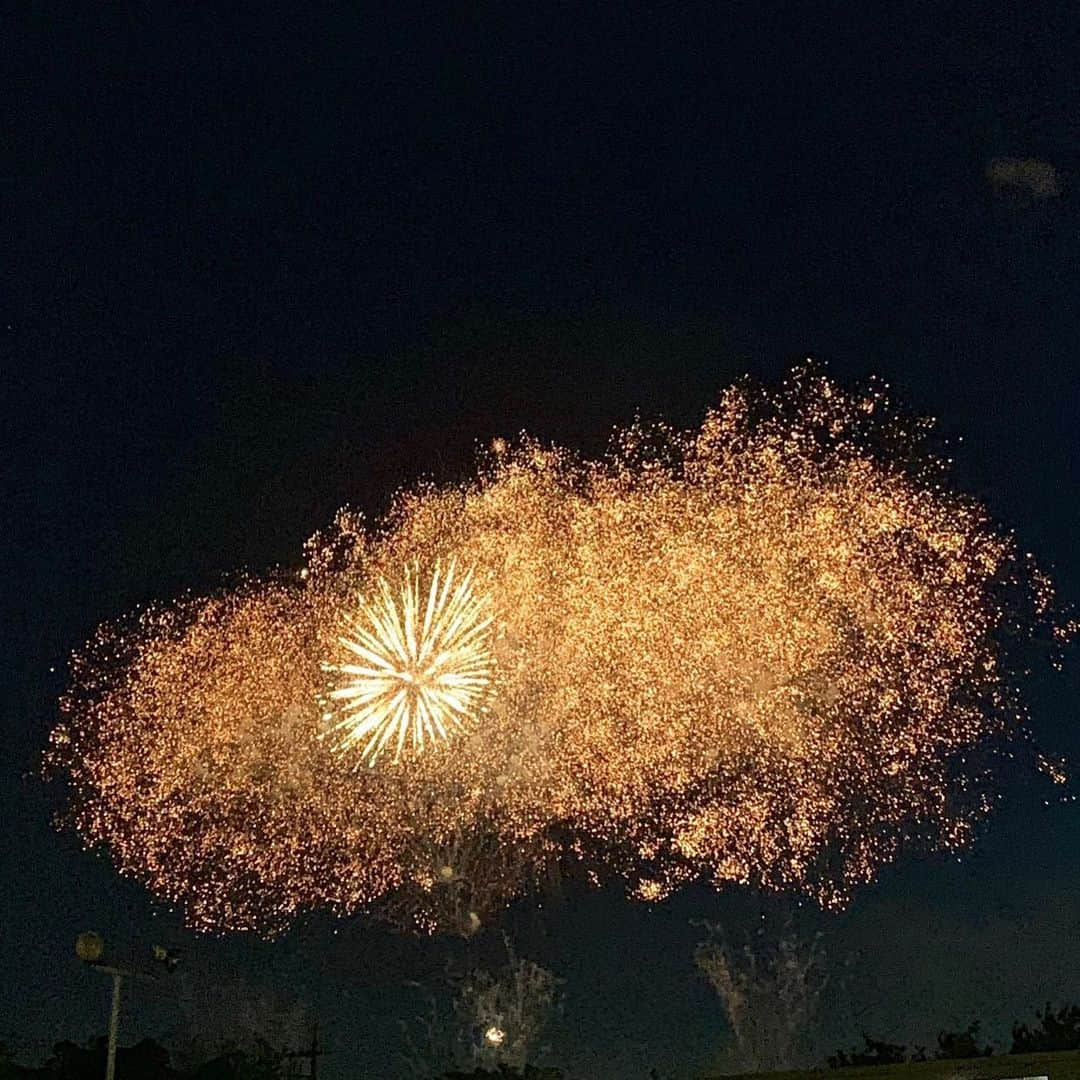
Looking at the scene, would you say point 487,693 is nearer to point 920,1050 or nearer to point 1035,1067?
point 1035,1067

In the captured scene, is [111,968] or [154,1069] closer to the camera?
Answer: [111,968]

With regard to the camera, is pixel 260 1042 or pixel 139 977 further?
pixel 260 1042

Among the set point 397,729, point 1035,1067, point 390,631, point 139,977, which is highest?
point 390,631

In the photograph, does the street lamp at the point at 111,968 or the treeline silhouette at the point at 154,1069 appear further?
the treeline silhouette at the point at 154,1069

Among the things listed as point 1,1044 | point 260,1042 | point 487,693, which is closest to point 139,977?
point 487,693

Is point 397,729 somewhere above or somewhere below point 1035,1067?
above

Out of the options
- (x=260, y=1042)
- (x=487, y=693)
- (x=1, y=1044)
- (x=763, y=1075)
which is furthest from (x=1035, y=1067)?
(x=260, y=1042)

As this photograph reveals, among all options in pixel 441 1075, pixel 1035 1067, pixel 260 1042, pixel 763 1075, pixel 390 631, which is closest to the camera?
pixel 1035 1067

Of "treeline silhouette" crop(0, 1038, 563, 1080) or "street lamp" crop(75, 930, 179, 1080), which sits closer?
"street lamp" crop(75, 930, 179, 1080)

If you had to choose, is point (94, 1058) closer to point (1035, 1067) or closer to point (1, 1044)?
point (1, 1044)

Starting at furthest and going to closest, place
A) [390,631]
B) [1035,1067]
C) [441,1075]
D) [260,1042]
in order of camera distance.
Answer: [260,1042] < [441,1075] < [390,631] < [1035,1067]
